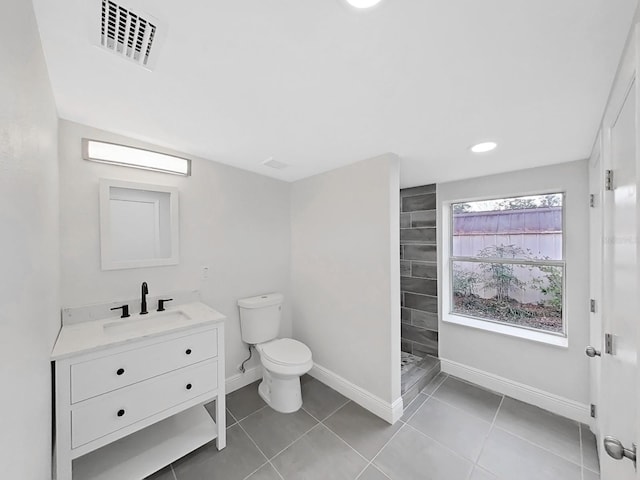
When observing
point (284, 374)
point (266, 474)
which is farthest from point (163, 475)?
point (284, 374)

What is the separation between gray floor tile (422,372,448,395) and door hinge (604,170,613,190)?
2.10 metres

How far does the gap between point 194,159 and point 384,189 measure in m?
1.65

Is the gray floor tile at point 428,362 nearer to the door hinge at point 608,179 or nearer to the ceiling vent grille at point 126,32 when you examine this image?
the door hinge at point 608,179

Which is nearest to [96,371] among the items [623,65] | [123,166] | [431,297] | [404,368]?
[123,166]

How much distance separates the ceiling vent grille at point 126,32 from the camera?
844 millimetres

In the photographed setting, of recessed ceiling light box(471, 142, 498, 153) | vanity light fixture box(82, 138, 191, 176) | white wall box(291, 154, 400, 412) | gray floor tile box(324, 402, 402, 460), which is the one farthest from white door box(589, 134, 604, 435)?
vanity light fixture box(82, 138, 191, 176)

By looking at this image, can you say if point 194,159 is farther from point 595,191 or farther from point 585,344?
point 585,344

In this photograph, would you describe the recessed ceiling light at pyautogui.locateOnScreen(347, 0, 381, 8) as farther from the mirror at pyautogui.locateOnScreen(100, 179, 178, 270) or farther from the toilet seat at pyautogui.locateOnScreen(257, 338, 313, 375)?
the toilet seat at pyautogui.locateOnScreen(257, 338, 313, 375)

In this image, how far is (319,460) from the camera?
1.60 metres

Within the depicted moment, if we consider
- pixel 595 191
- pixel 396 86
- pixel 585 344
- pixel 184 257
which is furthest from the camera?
pixel 184 257

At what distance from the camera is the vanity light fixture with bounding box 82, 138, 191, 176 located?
1.70 m

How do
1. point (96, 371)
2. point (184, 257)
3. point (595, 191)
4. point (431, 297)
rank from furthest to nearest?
point (431, 297) → point (184, 257) → point (595, 191) → point (96, 371)

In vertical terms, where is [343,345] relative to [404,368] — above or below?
above

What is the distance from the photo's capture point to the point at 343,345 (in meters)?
2.30
